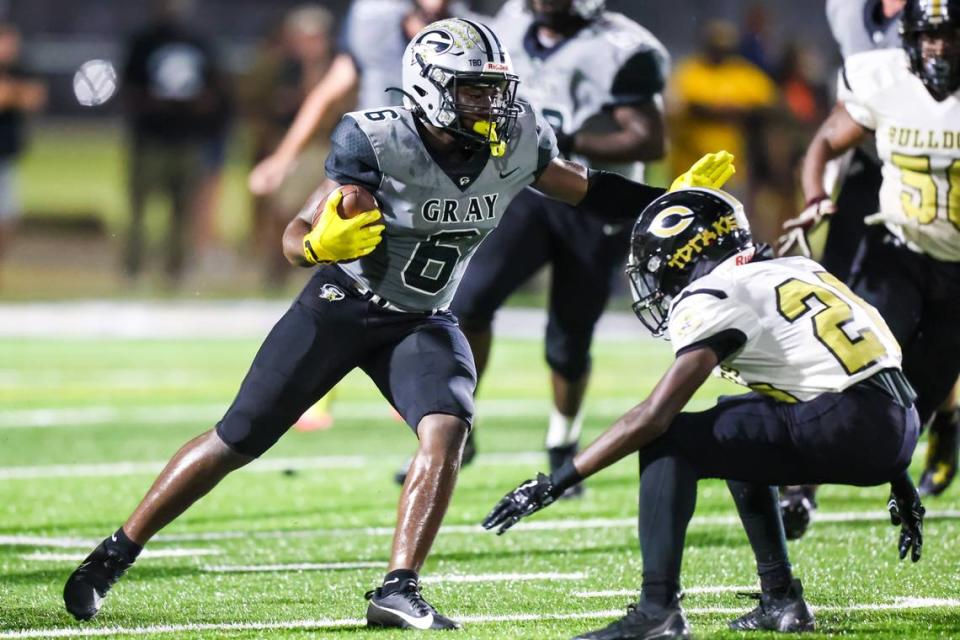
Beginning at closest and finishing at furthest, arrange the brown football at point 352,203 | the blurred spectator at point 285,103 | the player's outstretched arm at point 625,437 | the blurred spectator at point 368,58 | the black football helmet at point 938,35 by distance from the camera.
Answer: the player's outstretched arm at point 625,437, the brown football at point 352,203, the black football helmet at point 938,35, the blurred spectator at point 368,58, the blurred spectator at point 285,103

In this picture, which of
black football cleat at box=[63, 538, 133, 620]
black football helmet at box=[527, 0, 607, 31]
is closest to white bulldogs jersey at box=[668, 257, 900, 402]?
black football cleat at box=[63, 538, 133, 620]

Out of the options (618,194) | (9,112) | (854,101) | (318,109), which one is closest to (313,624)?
(618,194)

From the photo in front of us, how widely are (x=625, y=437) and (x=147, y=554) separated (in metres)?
2.23

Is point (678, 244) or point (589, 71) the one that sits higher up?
point (678, 244)

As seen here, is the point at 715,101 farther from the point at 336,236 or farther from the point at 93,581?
the point at 93,581

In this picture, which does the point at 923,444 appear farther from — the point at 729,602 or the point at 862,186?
the point at 729,602

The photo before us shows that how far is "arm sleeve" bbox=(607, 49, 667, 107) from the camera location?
6.86 meters

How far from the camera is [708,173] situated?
199 inches

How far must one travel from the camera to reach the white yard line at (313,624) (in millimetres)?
4551

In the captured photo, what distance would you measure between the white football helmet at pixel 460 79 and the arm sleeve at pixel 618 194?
39 cm

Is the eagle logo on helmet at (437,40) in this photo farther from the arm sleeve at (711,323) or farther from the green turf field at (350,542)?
the green turf field at (350,542)

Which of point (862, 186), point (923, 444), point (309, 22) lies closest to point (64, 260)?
point (309, 22)

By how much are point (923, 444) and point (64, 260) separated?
11733 mm

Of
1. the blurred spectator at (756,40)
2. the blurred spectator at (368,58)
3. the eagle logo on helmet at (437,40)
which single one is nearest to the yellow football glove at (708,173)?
the eagle logo on helmet at (437,40)
